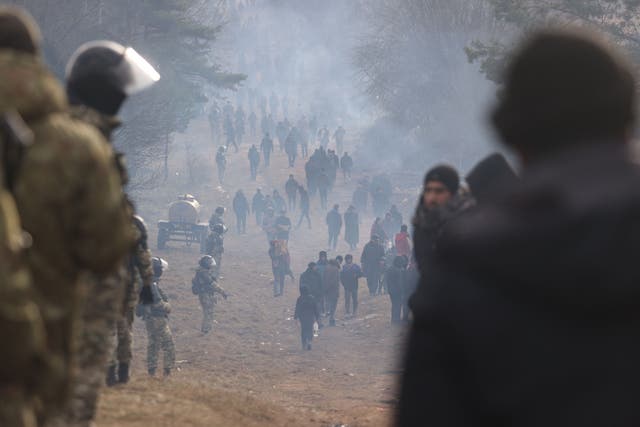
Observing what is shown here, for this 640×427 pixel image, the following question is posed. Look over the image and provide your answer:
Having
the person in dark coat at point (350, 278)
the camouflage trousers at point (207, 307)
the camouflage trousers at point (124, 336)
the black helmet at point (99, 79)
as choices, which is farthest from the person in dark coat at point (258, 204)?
the black helmet at point (99, 79)

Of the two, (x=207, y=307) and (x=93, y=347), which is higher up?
(x=207, y=307)

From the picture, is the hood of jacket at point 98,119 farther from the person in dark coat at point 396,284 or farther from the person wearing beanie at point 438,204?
the person in dark coat at point 396,284

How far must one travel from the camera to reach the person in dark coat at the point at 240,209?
3341 centimetres

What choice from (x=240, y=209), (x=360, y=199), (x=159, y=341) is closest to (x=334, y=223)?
(x=240, y=209)

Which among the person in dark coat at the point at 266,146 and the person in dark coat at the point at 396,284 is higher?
the person in dark coat at the point at 266,146

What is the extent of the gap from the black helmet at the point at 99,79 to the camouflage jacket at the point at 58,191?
149cm

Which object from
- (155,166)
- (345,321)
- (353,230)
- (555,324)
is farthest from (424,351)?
(155,166)

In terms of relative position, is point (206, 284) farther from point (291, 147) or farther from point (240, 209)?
point (291, 147)

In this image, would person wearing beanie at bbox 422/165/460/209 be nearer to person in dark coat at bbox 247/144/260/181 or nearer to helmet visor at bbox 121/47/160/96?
helmet visor at bbox 121/47/160/96

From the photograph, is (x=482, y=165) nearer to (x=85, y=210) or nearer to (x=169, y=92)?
(x=85, y=210)

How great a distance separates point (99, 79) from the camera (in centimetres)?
472

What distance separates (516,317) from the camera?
1.66 m

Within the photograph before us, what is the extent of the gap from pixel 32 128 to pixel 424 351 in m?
1.84

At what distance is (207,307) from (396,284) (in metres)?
4.39
